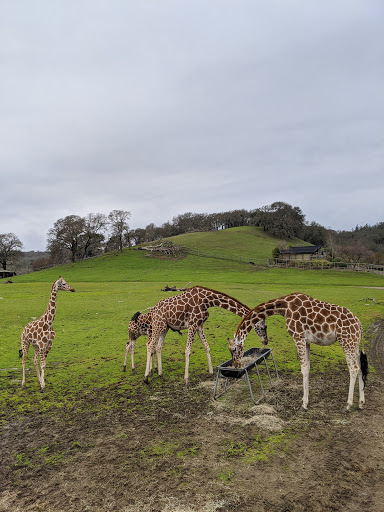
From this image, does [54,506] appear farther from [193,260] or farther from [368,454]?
[193,260]

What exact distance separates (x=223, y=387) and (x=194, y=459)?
353cm

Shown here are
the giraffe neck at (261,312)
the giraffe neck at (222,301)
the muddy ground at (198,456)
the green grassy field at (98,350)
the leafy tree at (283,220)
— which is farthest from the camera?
the leafy tree at (283,220)

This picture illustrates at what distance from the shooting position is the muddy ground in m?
4.98

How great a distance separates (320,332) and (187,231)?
130 meters

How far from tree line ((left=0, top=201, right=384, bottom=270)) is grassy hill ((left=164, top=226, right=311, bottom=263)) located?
24.9 ft

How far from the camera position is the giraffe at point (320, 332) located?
26.8ft

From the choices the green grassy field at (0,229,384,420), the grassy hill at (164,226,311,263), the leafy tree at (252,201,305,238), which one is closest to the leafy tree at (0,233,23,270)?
the grassy hill at (164,226,311,263)

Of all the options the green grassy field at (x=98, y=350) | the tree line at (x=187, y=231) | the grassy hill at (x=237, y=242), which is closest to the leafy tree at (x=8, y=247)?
the tree line at (x=187, y=231)

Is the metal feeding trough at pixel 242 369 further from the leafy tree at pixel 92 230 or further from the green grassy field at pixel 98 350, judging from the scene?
the leafy tree at pixel 92 230

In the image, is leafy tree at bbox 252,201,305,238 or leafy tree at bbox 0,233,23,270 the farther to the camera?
leafy tree at bbox 252,201,305,238

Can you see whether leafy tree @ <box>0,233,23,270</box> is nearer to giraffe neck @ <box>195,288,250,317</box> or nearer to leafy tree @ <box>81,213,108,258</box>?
leafy tree @ <box>81,213,108,258</box>

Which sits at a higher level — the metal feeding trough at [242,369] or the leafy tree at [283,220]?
the leafy tree at [283,220]

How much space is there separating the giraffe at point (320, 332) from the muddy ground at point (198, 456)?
89 centimetres

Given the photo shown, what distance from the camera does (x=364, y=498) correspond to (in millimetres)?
5020
